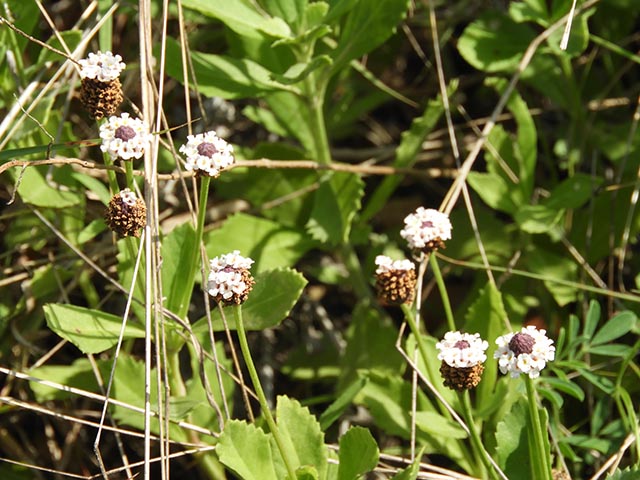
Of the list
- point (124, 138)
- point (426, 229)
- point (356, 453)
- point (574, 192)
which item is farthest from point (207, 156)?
point (574, 192)

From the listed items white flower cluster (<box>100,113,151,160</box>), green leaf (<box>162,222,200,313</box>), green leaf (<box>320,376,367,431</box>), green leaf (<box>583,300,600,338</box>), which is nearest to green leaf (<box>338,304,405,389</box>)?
green leaf (<box>320,376,367,431</box>)

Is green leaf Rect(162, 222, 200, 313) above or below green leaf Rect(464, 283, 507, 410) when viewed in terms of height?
above

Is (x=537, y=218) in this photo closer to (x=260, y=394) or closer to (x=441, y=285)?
(x=441, y=285)

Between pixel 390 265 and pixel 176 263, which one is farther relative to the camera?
pixel 176 263

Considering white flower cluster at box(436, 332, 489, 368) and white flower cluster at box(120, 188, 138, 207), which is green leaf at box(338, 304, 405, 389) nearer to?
white flower cluster at box(436, 332, 489, 368)

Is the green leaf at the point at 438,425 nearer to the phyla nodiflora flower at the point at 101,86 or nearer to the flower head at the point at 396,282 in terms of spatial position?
the flower head at the point at 396,282

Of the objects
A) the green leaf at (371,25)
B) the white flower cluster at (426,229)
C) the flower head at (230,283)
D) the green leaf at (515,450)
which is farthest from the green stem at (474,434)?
the green leaf at (371,25)
